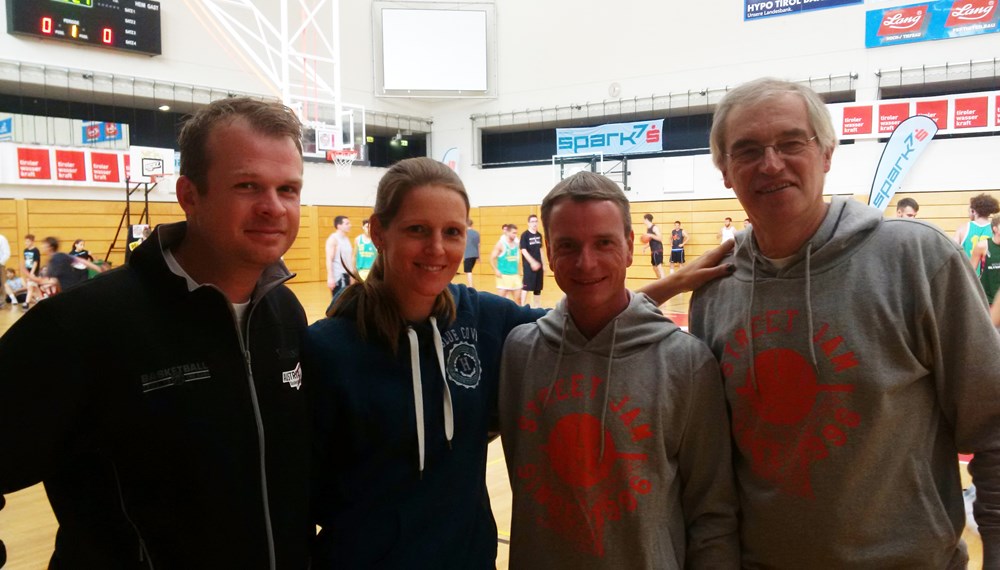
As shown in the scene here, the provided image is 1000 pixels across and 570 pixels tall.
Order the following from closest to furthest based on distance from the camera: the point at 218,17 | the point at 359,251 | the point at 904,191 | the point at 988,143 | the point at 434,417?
the point at 434,417 → the point at 359,251 → the point at 988,143 → the point at 904,191 → the point at 218,17

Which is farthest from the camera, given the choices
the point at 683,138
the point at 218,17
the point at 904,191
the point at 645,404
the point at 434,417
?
the point at 683,138

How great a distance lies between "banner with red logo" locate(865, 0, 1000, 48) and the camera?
632 inches

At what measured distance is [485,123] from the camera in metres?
24.2

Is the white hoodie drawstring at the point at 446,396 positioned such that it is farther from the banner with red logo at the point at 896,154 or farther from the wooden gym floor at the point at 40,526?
the banner with red logo at the point at 896,154

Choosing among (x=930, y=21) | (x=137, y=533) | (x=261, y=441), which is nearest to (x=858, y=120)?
(x=930, y=21)

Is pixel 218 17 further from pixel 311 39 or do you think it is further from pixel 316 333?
pixel 316 333

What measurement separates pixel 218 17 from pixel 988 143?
19.3m

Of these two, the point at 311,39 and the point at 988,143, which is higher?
the point at 311,39

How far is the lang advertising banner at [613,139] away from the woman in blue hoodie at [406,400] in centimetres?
1960

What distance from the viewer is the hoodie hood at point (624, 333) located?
177 cm

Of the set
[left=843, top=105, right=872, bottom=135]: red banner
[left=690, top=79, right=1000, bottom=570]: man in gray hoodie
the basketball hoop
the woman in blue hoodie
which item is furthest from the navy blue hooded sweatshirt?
[left=843, top=105, right=872, bottom=135]: red banner

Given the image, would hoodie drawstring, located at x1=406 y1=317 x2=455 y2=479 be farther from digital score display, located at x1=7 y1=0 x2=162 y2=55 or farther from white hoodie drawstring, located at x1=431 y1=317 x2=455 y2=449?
digital score display, located at x1=7 y1=0 x2=162 y2=55

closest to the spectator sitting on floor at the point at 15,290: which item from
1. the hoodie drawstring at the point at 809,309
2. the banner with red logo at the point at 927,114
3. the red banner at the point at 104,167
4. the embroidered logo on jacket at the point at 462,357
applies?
the red banner at the point at 104,167

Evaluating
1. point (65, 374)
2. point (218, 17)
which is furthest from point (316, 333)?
point (218, 17)
